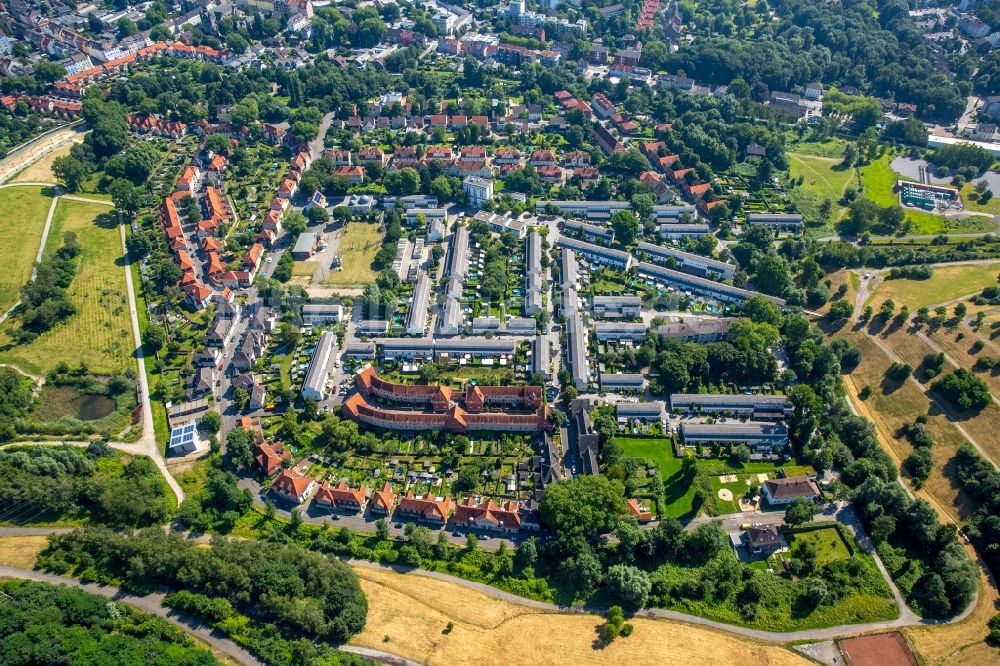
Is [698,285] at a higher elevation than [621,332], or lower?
higher

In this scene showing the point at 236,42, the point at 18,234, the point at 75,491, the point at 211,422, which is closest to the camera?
the point at 75,491

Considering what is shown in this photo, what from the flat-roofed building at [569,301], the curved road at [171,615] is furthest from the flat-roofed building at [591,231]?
the curved road at [171,615]

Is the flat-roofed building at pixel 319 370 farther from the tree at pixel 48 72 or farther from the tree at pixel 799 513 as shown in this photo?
the tree at pixel 48 72

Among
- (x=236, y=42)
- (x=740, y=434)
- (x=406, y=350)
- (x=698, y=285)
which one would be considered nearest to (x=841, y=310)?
(x=698, y=285)

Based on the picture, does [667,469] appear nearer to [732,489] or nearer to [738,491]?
[732,489]

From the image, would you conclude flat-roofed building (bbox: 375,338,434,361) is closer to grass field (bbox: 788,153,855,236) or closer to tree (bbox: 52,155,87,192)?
grass field (bbox: 788,153,855,236)

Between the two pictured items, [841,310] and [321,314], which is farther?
[321,314]

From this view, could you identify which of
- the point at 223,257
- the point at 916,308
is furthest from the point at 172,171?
the point at 916,308

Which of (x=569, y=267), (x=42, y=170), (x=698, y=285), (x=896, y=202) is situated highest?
(x=896, y=202)
